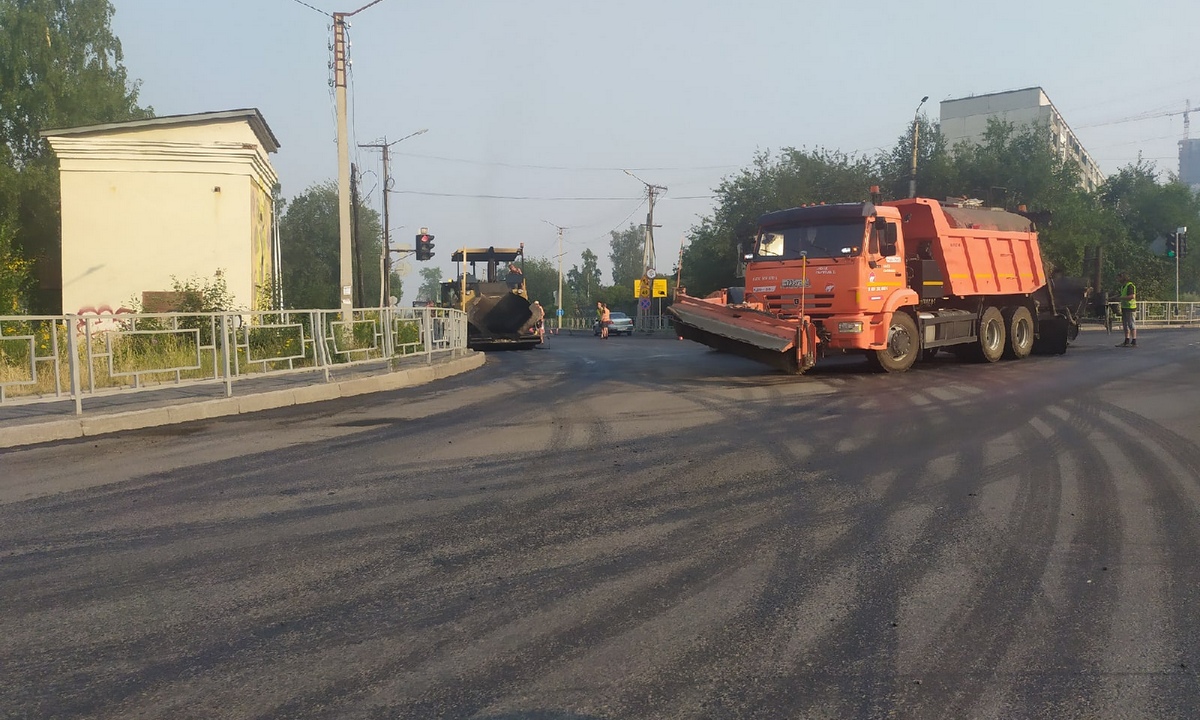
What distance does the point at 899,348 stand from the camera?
15906mm

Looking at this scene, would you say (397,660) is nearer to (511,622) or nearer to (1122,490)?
(511,622)

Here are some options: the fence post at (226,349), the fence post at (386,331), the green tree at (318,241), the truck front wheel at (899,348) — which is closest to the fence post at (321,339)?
the fence post at (226,349)

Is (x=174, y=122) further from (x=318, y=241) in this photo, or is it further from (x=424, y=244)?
(x=318, y=241)

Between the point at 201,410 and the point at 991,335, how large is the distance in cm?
1443

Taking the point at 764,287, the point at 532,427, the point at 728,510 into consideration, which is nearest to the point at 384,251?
the point at 764,287

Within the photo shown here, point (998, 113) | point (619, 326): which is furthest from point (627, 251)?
point (619, 326)

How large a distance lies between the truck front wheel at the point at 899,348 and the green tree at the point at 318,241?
48855mm

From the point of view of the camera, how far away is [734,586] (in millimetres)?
4496

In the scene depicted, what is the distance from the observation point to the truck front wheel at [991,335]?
18.1m

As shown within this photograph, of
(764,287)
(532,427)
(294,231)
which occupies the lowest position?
(532,427)

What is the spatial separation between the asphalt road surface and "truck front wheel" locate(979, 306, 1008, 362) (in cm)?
858

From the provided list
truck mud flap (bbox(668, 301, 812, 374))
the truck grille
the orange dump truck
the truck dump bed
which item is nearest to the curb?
truck mud flap (bbox(668, 301, 812, 374))

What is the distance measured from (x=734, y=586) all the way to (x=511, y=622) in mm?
1130

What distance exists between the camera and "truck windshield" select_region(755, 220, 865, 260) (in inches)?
589
